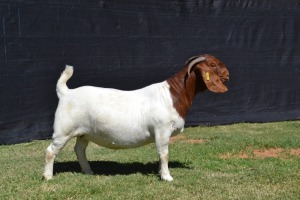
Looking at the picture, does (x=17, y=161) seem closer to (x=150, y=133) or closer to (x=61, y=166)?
(x=61, y=166)

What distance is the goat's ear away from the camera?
6305mm

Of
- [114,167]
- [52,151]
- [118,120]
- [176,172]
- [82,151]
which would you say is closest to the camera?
[118,120]

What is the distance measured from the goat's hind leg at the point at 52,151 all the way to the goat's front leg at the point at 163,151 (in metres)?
1.12

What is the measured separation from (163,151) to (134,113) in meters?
0.58

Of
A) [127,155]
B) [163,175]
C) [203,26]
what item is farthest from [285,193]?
[203,26]

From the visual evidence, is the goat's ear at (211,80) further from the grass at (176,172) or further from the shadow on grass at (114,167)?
the shadow on grass at (114,167)

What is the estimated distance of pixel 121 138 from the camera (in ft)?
20.5

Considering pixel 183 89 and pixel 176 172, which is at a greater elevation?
pixel 183 89

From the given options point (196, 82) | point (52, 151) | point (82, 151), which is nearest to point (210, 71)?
point (196, 82)

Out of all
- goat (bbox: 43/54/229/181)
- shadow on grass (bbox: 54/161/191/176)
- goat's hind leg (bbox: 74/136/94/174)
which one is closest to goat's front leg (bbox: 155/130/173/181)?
goat (bbox: 43/54/229/181)

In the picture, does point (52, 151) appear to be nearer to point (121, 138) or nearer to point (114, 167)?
point (121, 138)

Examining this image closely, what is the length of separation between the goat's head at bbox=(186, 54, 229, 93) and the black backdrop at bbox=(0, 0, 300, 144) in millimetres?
4119

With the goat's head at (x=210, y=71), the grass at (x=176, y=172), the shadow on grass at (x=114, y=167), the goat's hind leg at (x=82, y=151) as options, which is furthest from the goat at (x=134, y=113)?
the shadow on grass at (x=114, y=167)

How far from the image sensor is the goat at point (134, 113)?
6195mm
